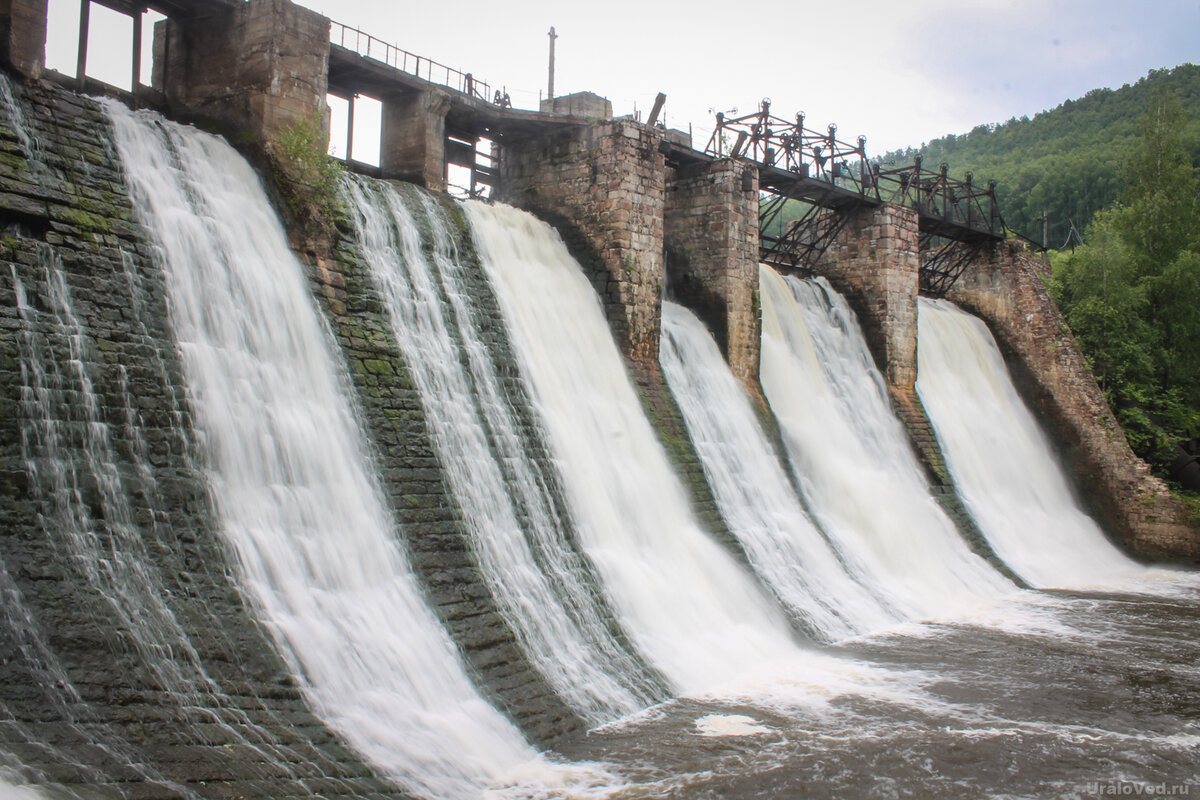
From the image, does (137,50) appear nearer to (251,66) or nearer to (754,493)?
(251,66)

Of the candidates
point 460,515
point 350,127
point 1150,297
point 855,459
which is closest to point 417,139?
point 350,127

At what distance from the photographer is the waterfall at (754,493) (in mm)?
13680

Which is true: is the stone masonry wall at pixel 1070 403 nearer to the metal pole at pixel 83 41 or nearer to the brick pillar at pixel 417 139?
the brick pillar at pixel 417 139

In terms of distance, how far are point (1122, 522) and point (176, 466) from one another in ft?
68.3

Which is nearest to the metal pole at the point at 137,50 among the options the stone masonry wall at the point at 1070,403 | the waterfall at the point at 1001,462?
the waterfall at the point at 1001,462

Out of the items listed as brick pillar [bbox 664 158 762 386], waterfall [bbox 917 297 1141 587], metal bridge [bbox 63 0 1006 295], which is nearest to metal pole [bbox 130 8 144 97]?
metal bridge [bbox 63 0 1006 295]

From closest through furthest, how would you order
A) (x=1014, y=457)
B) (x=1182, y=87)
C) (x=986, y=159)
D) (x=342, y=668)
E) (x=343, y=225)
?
1. (x=342, y=668)
2. (x=343, y=225)
3. (x=1014, y=457)
4. (x=1182, y=87)
5. (x=986, y=159)

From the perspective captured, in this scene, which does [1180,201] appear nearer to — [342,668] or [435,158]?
[435,158]

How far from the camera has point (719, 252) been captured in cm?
1772

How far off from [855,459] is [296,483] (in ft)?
38.2

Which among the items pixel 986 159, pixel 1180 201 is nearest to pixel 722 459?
pixel 1180 201

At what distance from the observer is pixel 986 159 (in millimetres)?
78500

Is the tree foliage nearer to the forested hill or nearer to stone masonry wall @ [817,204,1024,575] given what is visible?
stone masonry wall @ [817,204,1024,575]

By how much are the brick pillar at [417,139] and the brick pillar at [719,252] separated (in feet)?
15.4
